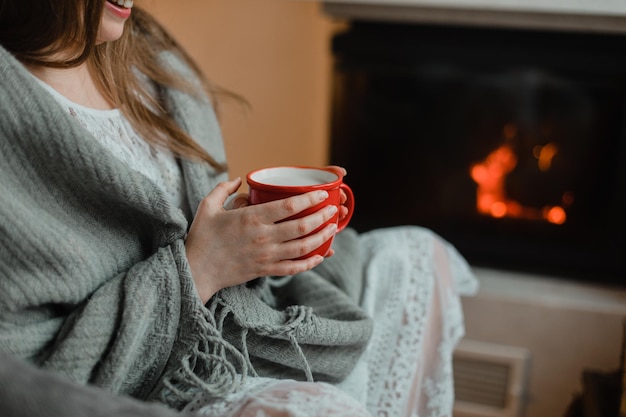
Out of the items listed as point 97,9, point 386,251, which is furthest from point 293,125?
point 97,9

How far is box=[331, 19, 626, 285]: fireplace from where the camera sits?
143 cm

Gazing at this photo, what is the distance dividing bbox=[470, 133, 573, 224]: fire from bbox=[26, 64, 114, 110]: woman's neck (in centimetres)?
97

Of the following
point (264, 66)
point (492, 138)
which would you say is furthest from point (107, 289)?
point (492, 138)

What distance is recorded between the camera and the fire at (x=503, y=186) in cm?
151

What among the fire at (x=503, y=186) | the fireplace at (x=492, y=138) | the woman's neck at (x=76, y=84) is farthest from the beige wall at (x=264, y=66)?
the fire at (x=503, y=186)

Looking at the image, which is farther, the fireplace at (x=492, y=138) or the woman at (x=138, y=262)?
the fireplace at (x=492, y=138)

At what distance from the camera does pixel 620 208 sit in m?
1.42

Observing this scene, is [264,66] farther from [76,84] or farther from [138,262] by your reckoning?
[138,262]

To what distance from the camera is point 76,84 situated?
0.79 m

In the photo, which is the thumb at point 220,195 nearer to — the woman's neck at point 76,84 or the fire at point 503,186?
the woman's neck at point 76,84

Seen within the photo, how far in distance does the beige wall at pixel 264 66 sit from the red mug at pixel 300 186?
19.0 inches

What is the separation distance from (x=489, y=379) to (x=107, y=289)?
39.6 inches

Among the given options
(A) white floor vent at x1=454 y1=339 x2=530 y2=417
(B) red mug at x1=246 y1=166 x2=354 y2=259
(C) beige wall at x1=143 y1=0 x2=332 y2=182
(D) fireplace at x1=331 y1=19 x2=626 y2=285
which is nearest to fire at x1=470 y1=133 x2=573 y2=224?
(D) fireplace at x1=331 y1=19 x2=626 y2=285

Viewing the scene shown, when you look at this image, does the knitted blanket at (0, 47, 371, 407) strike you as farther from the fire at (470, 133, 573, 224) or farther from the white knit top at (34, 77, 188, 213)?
the fire at (470, 133, 573, 224)
